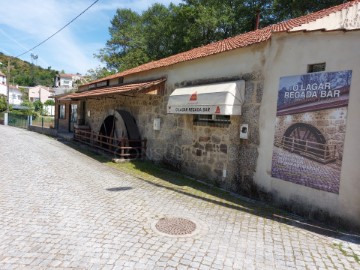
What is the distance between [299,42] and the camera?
235 inches

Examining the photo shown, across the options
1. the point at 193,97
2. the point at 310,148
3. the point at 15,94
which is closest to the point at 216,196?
the point at 310,148

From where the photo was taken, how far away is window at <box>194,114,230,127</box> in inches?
307

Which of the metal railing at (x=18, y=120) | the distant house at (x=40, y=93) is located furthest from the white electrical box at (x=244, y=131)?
the distant house at (x=40, y=93)

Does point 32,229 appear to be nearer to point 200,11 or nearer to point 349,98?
point 349,98

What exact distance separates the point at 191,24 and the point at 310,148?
23.4m

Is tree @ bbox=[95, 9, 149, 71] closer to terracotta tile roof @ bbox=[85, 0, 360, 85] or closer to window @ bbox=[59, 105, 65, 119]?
window @ bbox=[59, 105, 65, 119]

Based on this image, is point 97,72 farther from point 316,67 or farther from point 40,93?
point 40,93

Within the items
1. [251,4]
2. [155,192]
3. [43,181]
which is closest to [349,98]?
[155,192]

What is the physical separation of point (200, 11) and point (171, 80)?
18.2 meters

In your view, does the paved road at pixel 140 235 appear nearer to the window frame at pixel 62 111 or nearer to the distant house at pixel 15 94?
the window frame at pixel 62 111

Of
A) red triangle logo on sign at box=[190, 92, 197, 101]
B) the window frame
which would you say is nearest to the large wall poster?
red triangle logo on sign at box=[190, 92, 197, 101]

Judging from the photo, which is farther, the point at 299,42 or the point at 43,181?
the point at 43,181

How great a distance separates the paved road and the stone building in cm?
82

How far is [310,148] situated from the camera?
5.68 m
